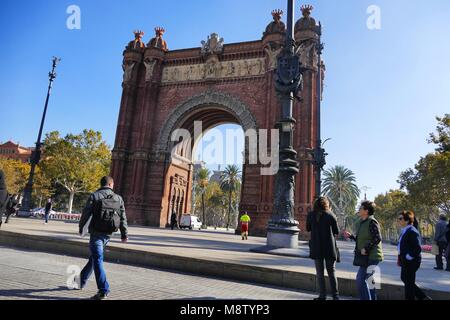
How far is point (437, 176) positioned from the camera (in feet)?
92.4

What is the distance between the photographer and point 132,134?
29.0m

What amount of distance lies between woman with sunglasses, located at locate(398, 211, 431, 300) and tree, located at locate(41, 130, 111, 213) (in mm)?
42780

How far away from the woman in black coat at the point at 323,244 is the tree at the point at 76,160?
138 ft

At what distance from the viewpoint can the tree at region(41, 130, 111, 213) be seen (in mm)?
41938

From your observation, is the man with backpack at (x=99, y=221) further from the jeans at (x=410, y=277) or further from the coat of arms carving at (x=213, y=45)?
the coat of arms carving at (x=213, y=45)

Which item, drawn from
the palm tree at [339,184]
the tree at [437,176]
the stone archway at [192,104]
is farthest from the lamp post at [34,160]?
the palm tree at [339,184]

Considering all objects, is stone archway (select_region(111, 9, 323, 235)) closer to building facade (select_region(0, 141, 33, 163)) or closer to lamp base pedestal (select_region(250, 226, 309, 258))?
lamp base pedestal (select_region(250, 226, 309, 258))

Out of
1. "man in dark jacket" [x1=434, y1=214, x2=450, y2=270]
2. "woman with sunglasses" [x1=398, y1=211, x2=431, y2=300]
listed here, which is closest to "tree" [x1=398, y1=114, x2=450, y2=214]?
"man in dark jacket" [x1=434, y1=214, x2=450, y2=270]

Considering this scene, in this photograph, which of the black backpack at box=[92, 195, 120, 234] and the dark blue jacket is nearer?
the black backpack at box=[92, 195, 120, 234]

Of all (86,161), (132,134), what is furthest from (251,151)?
(86,161)

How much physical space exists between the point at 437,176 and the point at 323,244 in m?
29.2

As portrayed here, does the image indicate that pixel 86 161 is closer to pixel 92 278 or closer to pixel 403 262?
pixel 92 278

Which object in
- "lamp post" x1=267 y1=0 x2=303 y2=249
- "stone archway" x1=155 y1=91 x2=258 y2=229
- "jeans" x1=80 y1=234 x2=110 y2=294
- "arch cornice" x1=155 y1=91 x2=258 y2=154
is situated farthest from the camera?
"stone archway" x1=155 y1=91 x2=258 y2=229

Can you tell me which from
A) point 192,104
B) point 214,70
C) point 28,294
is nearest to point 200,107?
point 192,104
